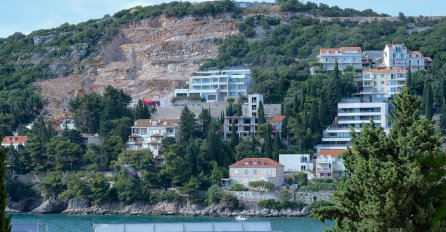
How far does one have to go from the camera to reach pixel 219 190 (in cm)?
4728

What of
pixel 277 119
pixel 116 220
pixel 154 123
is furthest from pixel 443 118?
pixel 116 220

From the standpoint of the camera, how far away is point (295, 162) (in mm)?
48906

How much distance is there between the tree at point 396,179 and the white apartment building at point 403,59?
47.8 metres

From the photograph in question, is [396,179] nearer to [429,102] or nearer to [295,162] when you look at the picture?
[295,162]

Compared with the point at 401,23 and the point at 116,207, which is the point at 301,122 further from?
the point at 401,23

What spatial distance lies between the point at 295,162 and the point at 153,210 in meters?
6.61

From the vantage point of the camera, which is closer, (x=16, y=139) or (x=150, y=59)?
(x=16, y=139)

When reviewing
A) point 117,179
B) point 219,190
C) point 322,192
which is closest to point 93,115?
point 117,179

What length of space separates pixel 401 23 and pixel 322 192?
30.2m

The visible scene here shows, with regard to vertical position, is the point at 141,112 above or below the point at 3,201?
above

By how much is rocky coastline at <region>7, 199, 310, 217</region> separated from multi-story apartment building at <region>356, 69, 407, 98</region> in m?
13.4

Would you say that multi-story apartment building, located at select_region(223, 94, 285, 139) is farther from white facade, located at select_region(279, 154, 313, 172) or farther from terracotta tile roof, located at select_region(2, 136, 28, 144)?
terracotta tile roof, located at select_region(2, 136, 28, 144)

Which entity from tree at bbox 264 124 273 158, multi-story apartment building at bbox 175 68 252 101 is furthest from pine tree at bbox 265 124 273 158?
multi-story apartment building at bbox 175 68 252 101

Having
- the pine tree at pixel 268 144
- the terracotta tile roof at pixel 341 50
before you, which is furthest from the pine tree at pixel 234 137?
the terracotta tile roof at pixel 341 50
